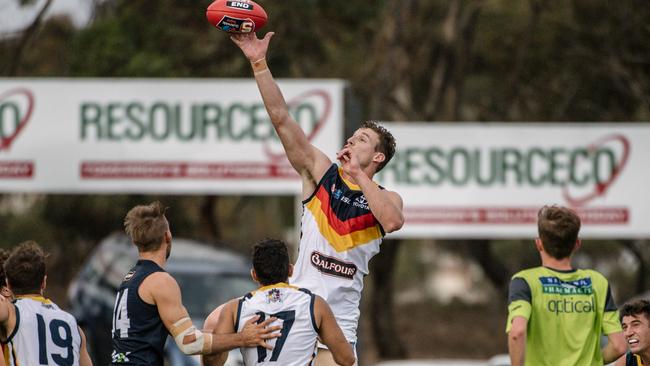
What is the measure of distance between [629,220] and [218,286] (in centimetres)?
571

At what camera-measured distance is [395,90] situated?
23078 mm

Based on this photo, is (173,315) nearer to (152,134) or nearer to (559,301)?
(559,301)

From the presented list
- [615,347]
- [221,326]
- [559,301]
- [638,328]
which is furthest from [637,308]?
[221,326]

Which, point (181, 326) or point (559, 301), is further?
point (559, 301)

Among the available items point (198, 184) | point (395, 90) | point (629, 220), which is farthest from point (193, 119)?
point (395, 90)

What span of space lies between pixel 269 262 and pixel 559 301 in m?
1.77

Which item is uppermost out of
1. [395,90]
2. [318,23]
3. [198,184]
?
[318,23]

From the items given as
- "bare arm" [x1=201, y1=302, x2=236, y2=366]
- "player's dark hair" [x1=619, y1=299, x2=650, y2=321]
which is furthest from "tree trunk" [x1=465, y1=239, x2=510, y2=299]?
"bare arm" [x1=201, y1=302, x2=236, y2=366]

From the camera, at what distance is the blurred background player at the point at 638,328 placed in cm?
726

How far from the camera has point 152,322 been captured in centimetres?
674

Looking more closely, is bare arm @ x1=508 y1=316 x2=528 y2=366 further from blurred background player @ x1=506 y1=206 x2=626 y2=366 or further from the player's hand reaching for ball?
the player's hand reaching for ball

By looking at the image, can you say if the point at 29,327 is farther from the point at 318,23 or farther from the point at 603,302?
the point at 318,23

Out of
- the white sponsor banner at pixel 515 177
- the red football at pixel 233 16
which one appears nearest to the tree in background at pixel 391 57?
the white sponsor banner at pixel 515 177

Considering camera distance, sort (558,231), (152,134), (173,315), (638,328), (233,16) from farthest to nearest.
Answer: (152,134), (233,16), (638,328), (558,231), (173,315)
